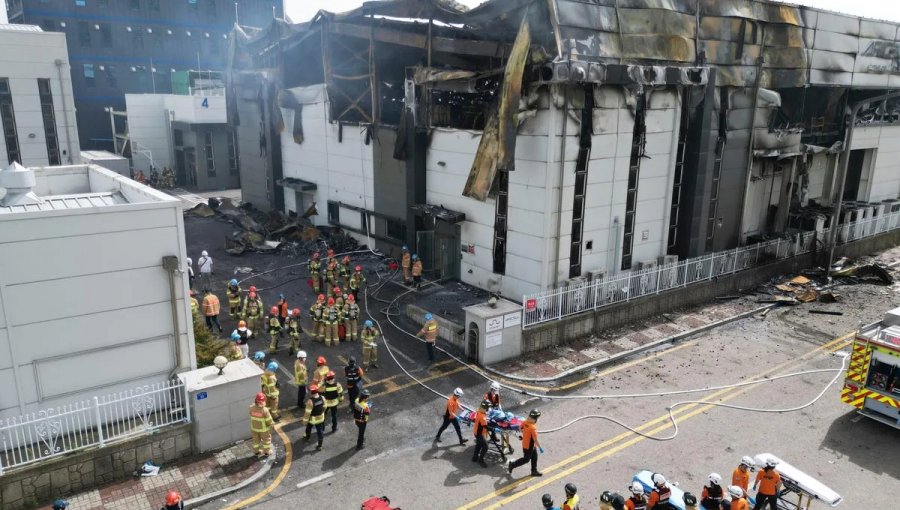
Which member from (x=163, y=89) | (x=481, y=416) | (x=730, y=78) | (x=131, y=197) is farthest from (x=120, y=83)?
(x=481, y=416)

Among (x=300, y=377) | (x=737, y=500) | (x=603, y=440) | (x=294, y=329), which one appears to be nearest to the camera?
(x=737, y=500)

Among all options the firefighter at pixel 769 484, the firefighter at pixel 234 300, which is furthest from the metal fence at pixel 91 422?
the firefighter at pixel 769 484

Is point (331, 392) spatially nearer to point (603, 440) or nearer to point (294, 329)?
point (294, 329)

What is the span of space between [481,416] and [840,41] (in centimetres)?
2639

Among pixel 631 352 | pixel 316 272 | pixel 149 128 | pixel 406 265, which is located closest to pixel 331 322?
pixel 316 272

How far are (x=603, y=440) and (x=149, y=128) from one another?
1833 inches

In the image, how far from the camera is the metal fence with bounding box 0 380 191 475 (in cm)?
1139

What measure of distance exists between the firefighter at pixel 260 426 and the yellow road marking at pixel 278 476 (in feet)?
1.56

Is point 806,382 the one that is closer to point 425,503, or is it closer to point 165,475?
point 425,503

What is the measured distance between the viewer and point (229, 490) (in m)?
11.8

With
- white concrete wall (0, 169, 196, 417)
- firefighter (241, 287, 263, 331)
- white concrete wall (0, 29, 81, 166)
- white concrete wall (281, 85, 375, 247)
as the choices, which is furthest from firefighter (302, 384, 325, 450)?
white concrete wall (0, 29, 81, 166)

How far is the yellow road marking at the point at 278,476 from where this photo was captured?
11484 mm

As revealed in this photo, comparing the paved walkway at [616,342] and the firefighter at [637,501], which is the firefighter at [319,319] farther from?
the firefighter at [637,501]

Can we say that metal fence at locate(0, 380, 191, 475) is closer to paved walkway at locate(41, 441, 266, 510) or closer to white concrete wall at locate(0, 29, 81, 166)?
paved walkway at locate(41, 441, 266, 510)
